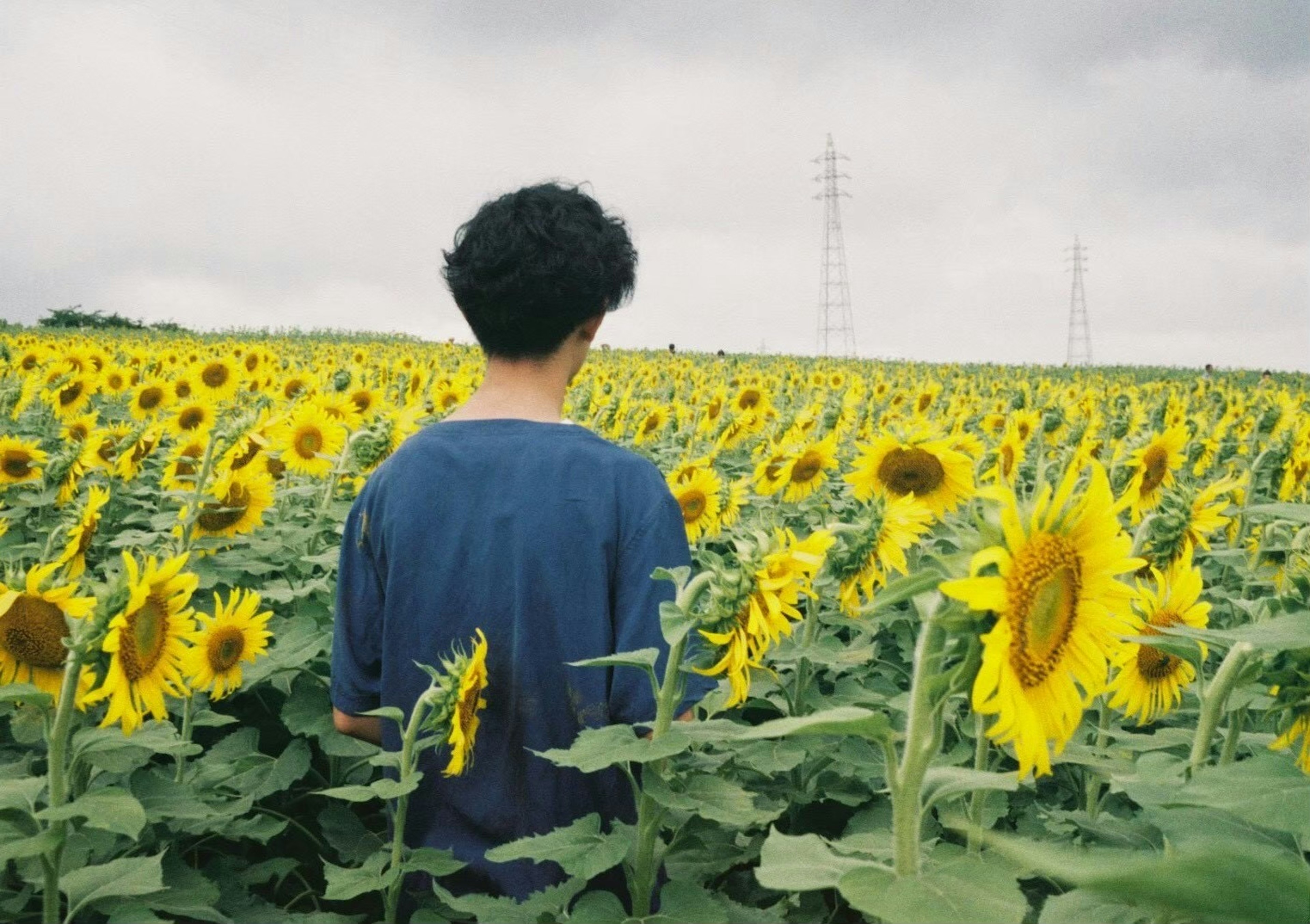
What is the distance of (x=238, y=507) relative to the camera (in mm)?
4070

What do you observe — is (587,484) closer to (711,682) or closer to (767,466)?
(711,682)

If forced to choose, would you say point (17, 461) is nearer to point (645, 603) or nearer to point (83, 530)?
Result: point (83, 530)

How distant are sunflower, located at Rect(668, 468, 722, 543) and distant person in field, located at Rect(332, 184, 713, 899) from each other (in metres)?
1.78

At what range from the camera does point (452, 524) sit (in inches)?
89.9

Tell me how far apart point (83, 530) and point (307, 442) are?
6.94ft

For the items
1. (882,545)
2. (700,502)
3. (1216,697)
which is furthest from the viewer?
(700,502)

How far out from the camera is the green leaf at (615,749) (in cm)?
171

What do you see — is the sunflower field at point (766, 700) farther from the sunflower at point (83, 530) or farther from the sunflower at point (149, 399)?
the sunflower at point (149, 399)

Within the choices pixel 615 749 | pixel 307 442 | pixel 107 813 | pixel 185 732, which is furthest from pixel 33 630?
pixel 307 442

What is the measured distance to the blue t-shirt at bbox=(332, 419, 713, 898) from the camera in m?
2.25

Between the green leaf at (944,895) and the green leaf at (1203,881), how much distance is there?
603 millimetres

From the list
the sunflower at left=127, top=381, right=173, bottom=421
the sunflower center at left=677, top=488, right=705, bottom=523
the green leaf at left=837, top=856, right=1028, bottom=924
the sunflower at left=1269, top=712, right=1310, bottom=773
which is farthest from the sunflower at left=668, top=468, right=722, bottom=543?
the sunflower at left=127, top=381, right=173, bottom=421

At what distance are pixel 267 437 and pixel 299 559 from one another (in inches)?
45.9

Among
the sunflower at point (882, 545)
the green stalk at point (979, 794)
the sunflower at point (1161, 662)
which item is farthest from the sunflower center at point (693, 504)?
the green stalk at point (979, 794)
